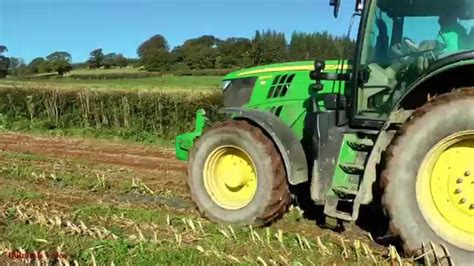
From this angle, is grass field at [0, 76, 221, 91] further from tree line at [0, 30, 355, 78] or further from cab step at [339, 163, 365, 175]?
cab step at [339, 163, 365, 175]

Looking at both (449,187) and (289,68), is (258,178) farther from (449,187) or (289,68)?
(449,187)

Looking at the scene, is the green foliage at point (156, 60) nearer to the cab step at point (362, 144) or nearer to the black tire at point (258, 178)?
the black tire at point (258, 178)

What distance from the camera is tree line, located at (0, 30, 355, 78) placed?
22.8 ft

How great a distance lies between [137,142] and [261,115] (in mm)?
10269

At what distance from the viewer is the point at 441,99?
475 cm

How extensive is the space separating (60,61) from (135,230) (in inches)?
1790

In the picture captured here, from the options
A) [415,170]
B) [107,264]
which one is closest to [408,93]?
[415,170]

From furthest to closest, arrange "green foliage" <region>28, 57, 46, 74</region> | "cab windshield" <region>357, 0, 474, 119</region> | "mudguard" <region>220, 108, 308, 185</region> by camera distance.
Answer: "green foliage" <region>28, 57, 46, 74</region> < "mudguard" <region>220, 108, 308, 185</region> < "cab windshield" <region>357, 0, 474, 119</region>

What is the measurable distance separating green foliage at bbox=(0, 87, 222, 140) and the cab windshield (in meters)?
11.9

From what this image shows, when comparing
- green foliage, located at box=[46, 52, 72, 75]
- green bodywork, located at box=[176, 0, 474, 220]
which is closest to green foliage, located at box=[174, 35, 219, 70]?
green foliage, located at box=[46, 52, 72, 75]

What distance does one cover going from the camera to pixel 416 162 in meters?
4.82

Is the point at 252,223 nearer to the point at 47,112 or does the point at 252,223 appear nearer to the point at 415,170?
the point at 415,170

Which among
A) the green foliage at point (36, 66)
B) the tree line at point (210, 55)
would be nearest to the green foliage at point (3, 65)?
the tree line at point (210, 55)

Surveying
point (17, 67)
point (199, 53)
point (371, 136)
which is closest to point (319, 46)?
point (371, 136)
